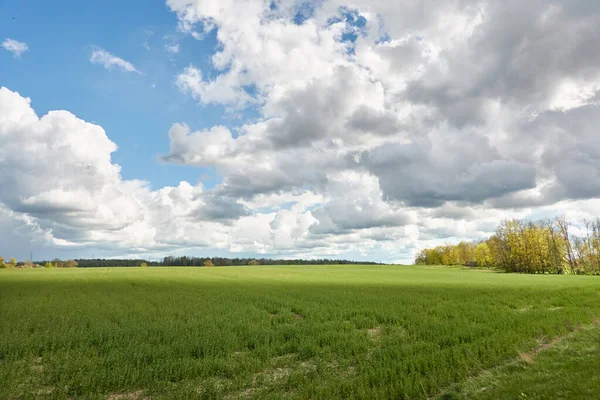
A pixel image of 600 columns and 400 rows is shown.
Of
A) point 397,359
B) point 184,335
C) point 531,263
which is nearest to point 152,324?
point 184,335

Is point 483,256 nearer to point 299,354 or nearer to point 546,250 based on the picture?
point 546,250

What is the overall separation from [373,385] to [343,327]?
30.3 ft

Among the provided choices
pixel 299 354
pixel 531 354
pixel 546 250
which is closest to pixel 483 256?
pixel 546 250

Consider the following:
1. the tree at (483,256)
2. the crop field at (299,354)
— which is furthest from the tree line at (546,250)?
the crop field at (299,354)

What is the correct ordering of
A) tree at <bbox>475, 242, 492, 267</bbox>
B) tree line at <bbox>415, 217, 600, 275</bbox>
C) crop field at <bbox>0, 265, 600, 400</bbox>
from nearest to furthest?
crop field at <bbox>0, 265, 600, 400</bbox> < tree line at <bbox>415, 217, 600, 275</bbox> < tree at <bbox>475, 242, 492, 267</bbox>

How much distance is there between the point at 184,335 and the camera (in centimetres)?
1841

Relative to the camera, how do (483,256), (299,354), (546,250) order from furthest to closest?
1. (483,256)
2. (546,250)
3. (299,354)

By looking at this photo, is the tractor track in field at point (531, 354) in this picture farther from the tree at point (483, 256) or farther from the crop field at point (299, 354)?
the tree at point (483, 256)

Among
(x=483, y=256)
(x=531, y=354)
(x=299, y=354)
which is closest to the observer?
(x=531, y=354)

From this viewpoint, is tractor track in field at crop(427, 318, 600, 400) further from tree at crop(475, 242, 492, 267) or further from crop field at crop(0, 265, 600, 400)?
tree at crop(475, 242, 492, 267)

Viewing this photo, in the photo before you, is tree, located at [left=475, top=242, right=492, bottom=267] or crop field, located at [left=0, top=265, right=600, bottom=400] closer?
crop field, located at [left=0, top=265, right=600, bottom=400]

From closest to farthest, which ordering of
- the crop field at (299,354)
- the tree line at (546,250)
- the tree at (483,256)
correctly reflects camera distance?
the crop field at (299,354), the tree line at (546,250), the tree at (483,256)

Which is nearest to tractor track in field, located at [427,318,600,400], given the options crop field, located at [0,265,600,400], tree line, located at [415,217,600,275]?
crop field, located at [0,265,600,400]

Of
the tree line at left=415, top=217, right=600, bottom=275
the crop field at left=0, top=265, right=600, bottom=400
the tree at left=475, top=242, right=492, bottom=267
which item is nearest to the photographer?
the crop field at left=0, top=265, right=600, bottom=400
